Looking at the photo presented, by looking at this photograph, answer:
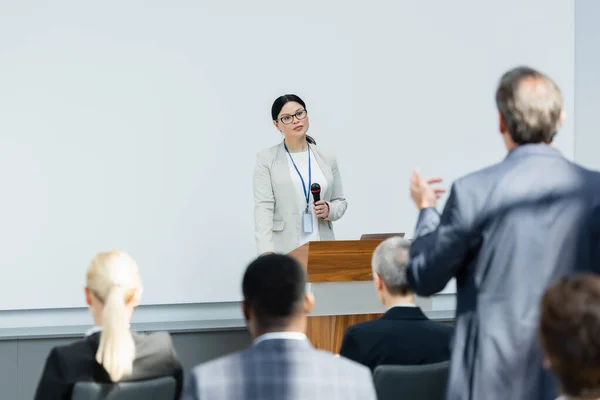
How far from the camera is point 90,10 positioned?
572cm

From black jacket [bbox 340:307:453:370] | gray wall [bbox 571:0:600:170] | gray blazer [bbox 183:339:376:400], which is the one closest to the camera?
gray blazer [bbox 183:339:376:400]

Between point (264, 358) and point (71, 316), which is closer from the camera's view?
point (264, 358)

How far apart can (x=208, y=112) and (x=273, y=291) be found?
392 centimetres

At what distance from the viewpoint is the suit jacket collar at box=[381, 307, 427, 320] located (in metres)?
2.96

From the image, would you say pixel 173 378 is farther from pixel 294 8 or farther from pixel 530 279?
pixel 294 8

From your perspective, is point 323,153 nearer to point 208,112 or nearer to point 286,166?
point 286,166

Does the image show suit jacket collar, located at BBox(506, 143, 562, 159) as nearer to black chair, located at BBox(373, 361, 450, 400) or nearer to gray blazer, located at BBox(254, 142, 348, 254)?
black chair, located at BBox(373, 361, 450, 400)

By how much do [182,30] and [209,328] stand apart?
195 cm

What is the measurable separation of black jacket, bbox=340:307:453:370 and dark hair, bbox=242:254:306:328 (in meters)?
0.81

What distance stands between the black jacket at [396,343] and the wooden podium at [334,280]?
1047 millimetres

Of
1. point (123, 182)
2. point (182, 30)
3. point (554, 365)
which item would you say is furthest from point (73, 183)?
point (554, 365)

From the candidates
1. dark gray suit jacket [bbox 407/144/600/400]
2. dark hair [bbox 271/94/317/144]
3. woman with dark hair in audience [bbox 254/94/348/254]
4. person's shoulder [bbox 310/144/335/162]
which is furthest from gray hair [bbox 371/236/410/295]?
person's shoulder [bbox 310/144/335/162]

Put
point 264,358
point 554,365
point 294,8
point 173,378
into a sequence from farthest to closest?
point 294,8 < point 173,378 < point 264,358 < point 554,365

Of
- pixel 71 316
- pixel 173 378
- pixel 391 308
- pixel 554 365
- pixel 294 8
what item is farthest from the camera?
Result: pixel 294 8
